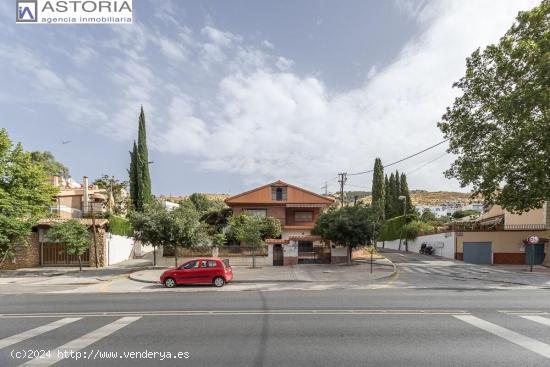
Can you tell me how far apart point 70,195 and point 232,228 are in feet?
80.6

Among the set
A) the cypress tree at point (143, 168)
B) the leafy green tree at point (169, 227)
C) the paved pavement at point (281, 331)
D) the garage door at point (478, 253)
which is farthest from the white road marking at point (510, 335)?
the cypress tree at point (143, 168)

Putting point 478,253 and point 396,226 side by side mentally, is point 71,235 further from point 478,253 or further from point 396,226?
point 396,226

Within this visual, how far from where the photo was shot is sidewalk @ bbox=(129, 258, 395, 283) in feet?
65.6

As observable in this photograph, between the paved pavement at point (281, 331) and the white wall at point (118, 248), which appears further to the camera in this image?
the white wall at point (118, 248)

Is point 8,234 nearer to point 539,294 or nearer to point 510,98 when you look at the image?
point 539,294

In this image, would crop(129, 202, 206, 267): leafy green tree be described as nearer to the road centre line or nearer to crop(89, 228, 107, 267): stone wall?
crop(89, 228, 107, 267): stone wall

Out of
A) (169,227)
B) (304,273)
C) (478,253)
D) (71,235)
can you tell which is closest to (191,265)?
(169,227)

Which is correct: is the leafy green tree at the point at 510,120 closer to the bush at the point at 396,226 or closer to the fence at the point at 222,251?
the fence at the point at 222,251

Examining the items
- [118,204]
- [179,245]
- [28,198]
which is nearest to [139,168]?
[118,204]

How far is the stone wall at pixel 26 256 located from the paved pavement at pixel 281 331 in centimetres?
1546

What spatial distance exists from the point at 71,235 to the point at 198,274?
12102 mm

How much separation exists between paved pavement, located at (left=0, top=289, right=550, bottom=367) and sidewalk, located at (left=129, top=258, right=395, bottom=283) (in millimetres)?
6274

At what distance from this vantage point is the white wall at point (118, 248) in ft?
95.4

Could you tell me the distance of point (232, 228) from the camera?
32.2 m
